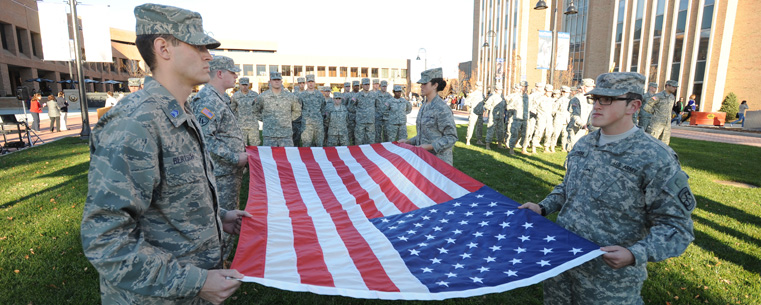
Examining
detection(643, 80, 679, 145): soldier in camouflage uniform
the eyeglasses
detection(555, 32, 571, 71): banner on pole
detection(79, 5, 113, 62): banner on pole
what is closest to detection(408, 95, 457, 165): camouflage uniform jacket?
the eyeglasses

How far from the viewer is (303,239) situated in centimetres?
269

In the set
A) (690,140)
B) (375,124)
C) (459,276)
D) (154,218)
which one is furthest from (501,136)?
(154,218)

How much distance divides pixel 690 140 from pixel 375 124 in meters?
13.8

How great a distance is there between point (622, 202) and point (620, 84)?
0.73m

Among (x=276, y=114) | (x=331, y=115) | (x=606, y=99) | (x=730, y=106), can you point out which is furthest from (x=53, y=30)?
(x=730, y=106)

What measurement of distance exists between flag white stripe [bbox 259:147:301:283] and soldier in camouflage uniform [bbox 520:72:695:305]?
1821 millimetres

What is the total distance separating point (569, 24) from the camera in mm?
41875

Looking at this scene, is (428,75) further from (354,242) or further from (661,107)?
(661,107)

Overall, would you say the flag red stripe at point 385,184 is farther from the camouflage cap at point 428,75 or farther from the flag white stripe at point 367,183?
the camouflage cap at point 428,75

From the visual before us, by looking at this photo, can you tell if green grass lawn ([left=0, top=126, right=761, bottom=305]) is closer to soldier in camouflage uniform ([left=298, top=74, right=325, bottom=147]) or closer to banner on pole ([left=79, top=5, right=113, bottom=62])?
soldier in camouflage uniform ([left=298, top=74, right=325, bottom=147])

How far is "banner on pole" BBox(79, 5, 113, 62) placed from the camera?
14461 mm

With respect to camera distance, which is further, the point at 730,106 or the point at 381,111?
the point at 730,106

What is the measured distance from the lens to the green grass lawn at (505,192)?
386cm

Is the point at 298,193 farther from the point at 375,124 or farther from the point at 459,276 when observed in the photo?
the point at 375,124
